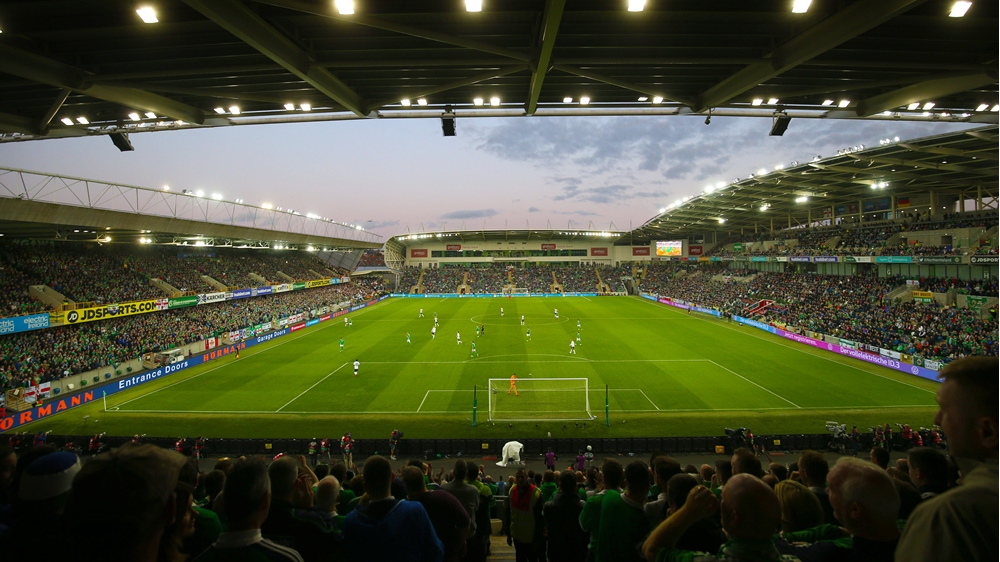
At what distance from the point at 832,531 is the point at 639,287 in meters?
82.2

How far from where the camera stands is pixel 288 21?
780 cm

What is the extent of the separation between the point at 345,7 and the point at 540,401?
18.5m

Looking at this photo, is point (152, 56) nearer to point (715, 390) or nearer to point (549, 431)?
point (549, 431)

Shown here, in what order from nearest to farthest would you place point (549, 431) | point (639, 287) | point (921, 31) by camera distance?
point (921, 31), point (549, 431), point (639, 287)

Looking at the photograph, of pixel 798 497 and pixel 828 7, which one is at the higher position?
pixel 828 7

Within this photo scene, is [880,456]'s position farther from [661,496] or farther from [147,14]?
[147,14]

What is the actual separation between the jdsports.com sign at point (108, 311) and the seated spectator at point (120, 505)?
3550cm

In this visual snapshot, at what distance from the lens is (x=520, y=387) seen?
23.8 m

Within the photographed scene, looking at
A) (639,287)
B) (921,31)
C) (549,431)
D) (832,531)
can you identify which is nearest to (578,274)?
(639,287)

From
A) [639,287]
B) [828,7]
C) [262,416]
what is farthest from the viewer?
[639,287]

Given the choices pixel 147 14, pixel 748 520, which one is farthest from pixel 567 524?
pixel 147 14

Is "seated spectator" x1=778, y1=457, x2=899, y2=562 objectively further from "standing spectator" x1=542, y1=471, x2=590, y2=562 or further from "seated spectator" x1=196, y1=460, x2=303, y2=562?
"seated spectator" x1=196, y1=460, x2=303, y2=562

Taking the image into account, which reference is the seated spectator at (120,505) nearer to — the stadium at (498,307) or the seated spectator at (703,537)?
the stadium at (498,307)

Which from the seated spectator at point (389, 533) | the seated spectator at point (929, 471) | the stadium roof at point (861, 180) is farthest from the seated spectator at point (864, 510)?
the stadium roof at point (861, 180)
